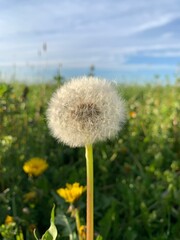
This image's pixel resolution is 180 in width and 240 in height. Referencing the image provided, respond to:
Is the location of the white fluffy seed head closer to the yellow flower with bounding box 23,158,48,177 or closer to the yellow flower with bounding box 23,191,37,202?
the yellow flower with bounding box 23,191,37,202

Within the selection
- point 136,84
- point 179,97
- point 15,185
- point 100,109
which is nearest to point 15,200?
point 15,185

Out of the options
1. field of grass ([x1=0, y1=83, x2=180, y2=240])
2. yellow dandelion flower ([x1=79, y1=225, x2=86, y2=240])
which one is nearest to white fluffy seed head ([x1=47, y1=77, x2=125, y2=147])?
field of grass ([x1=0, y1=83, x2=180, y2=240])

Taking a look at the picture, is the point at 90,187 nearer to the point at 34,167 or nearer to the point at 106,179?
the point at 34,167

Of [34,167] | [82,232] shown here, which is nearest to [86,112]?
[82,232]

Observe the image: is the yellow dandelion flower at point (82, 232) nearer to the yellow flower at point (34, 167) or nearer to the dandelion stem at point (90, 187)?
the dandelion stem at point (90, 187)

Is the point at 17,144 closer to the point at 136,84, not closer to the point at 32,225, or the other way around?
the point at 32,225
